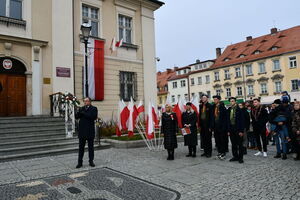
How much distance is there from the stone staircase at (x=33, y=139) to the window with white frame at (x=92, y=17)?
654 cm

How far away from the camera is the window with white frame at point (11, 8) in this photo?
441 inches

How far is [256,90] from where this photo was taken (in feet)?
134

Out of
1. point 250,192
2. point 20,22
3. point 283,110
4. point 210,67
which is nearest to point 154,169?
point 250,192

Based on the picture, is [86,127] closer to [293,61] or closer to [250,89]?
[293,61]

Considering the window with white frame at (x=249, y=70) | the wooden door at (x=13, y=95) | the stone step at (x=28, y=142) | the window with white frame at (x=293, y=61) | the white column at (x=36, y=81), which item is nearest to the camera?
the stone step at (x=28, y=142)

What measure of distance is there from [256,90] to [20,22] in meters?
38.7

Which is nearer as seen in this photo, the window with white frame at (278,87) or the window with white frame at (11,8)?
the window with white frame at (11,8)

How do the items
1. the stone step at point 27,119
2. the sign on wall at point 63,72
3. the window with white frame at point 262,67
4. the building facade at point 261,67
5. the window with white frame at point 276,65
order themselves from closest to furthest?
1. the stone step at point 27,119
2. the sign on wall at point 63,72
3. the building facade at point 261,67
4. the window with white frame at point 276,65
5. the window with white frame at point 262,67

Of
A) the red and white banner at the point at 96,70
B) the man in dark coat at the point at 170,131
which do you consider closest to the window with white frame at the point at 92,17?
the red and white banner at the point at 96,70

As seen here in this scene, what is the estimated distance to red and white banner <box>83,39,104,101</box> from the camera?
13.6m

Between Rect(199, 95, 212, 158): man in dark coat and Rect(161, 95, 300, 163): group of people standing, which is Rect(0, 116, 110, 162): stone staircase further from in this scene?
Rect(199, 95, 212, 158): man in dark coat

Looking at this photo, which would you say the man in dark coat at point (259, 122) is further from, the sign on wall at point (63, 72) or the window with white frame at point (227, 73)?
the window with white frame at point (227, 73)

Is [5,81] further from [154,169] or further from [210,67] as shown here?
[210,67]

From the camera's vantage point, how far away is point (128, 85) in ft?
51.8
